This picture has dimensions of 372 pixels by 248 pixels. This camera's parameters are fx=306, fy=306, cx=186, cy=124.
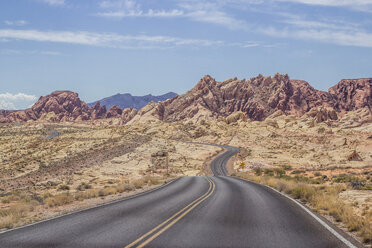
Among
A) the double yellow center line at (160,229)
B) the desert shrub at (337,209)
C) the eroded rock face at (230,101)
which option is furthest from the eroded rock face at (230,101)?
the double yellow center line at (160,229)

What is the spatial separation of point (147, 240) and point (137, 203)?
23.2ft

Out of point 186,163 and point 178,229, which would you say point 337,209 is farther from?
point 186,163

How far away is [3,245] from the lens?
24.8 feet

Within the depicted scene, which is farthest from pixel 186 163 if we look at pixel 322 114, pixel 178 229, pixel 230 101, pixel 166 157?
pixel 230 101

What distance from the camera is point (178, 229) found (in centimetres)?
918

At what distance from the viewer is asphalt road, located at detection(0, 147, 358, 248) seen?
25.6 feet

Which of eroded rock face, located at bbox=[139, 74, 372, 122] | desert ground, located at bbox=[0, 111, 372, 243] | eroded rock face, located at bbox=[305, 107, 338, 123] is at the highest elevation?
eroded rock face, located at bbox=[139, 74, 372, 122]

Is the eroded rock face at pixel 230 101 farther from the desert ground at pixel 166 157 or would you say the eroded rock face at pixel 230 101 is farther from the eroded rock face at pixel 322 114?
the desert ground at pixel 166 157

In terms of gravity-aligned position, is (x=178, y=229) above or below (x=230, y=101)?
below

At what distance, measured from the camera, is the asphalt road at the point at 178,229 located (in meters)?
7.80

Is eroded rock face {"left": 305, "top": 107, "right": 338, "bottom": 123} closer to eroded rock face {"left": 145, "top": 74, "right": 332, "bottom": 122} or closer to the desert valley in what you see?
the desert valley

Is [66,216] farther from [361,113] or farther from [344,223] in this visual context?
[361,113]

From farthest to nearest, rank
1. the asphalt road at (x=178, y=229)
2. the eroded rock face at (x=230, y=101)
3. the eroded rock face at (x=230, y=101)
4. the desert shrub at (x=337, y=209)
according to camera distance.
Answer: the eroded rock face at (x=230, y=101) < the eroded rock face at (x=230, y=101) < the desert shrub at (x=337, y=209) < the asphalt road at (x=178, y=229)

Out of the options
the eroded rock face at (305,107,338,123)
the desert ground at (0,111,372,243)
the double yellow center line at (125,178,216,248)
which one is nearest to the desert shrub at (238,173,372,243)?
the desert ground at (0,111,372,243)
